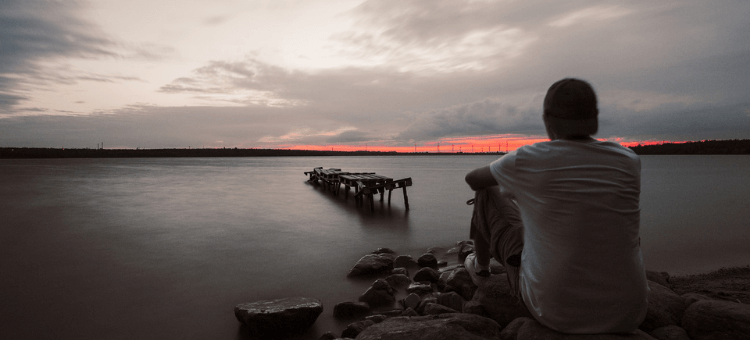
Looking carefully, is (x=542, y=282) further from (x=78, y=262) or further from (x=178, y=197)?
(x=178, y=197)

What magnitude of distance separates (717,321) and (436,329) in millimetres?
2210

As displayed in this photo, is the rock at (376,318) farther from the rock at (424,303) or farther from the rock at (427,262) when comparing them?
the rock at (427,262)

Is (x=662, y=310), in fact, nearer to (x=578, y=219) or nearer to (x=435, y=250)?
(x=578, y=219)

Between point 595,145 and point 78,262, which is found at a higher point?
point 595,145

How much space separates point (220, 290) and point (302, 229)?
198 inches

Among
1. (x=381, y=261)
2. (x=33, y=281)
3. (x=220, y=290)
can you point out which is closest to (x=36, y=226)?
(x=33, y=281)

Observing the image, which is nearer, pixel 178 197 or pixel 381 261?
pixel 381 261

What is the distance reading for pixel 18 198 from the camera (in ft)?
53.9

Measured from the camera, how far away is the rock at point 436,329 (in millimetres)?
2951

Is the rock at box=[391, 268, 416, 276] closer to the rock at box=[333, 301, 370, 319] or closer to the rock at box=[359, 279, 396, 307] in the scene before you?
→ the rock at box=[359, 279, 396, 307]

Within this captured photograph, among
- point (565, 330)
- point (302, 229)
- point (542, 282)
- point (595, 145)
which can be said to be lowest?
point (302, 229)

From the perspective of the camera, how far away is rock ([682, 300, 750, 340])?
2.87m

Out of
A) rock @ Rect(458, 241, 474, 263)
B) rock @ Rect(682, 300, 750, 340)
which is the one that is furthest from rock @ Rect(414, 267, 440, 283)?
rock @ Rect(682, 300, 750, 340)

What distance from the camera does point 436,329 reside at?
9.79 feet
